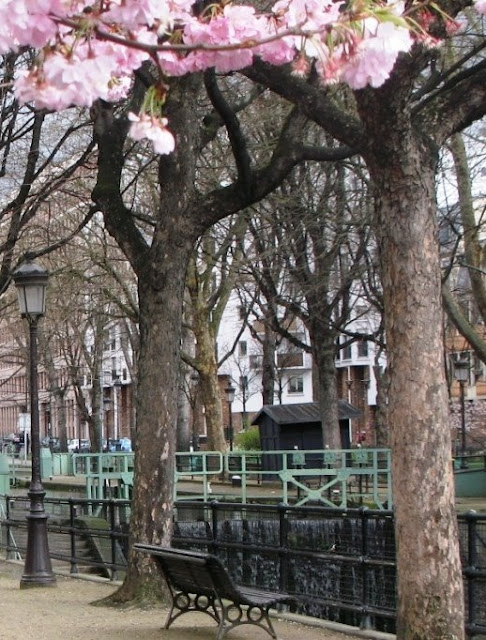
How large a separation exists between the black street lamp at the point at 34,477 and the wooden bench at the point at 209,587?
13.8ft

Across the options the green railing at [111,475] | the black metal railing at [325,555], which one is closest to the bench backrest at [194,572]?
the black metal railing at [325,555]

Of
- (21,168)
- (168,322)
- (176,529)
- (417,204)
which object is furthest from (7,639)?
(21,168)

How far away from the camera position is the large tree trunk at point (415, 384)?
26.0 feet

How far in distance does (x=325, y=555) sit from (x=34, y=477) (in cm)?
605

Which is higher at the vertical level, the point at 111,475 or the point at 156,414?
the point at 156,414

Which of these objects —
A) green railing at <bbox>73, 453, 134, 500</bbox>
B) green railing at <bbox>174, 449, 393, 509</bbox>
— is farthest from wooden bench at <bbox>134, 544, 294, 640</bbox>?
green railing at <bbox>73, 453, 134, 500</bbox>

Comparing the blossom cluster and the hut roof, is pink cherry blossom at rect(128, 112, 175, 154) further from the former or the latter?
the hut roof

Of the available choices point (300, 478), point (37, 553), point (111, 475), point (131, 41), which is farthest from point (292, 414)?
point (131, 41)

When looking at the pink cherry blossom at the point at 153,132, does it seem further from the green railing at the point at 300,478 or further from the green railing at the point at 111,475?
the green railing at the point at 111,475

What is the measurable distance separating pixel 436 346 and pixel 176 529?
32.0 feet

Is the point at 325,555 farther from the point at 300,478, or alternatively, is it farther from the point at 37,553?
the point at 300,478

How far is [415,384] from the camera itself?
7.96 metres

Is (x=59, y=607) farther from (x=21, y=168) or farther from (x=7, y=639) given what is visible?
(x=21, y=168)

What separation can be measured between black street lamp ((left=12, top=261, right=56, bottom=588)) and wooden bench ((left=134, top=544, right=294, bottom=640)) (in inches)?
165
